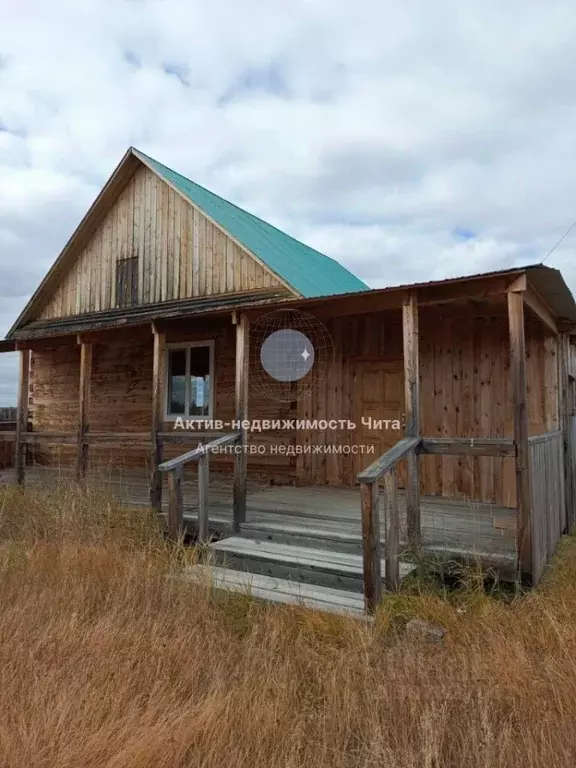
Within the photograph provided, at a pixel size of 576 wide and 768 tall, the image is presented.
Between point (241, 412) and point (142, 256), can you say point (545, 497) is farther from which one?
point (142, 256)

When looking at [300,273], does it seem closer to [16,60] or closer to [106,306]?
[106,306]

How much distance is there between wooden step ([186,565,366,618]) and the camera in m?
4.26

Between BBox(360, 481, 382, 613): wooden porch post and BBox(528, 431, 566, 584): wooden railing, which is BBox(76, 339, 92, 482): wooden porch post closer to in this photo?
BBox(360, 481, 382, 613): wooden porch post

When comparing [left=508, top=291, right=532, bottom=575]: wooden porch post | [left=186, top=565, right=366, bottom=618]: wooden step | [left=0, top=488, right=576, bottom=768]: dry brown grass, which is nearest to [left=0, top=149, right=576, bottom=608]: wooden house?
[left=508, top=291, right=532, bottom=575]: wooden porch post

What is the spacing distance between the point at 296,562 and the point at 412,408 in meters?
1.91

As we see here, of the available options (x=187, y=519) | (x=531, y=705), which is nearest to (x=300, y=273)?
(x=187, y=519)

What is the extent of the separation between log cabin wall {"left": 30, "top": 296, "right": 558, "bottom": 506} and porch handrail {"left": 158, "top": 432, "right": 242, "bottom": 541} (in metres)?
2.40

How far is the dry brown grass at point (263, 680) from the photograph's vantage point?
2.44 m

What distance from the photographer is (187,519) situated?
6.40 m

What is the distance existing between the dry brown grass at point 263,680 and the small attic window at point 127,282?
7542 mm

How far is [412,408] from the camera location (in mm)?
5414

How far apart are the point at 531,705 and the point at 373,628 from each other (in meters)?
1.24
